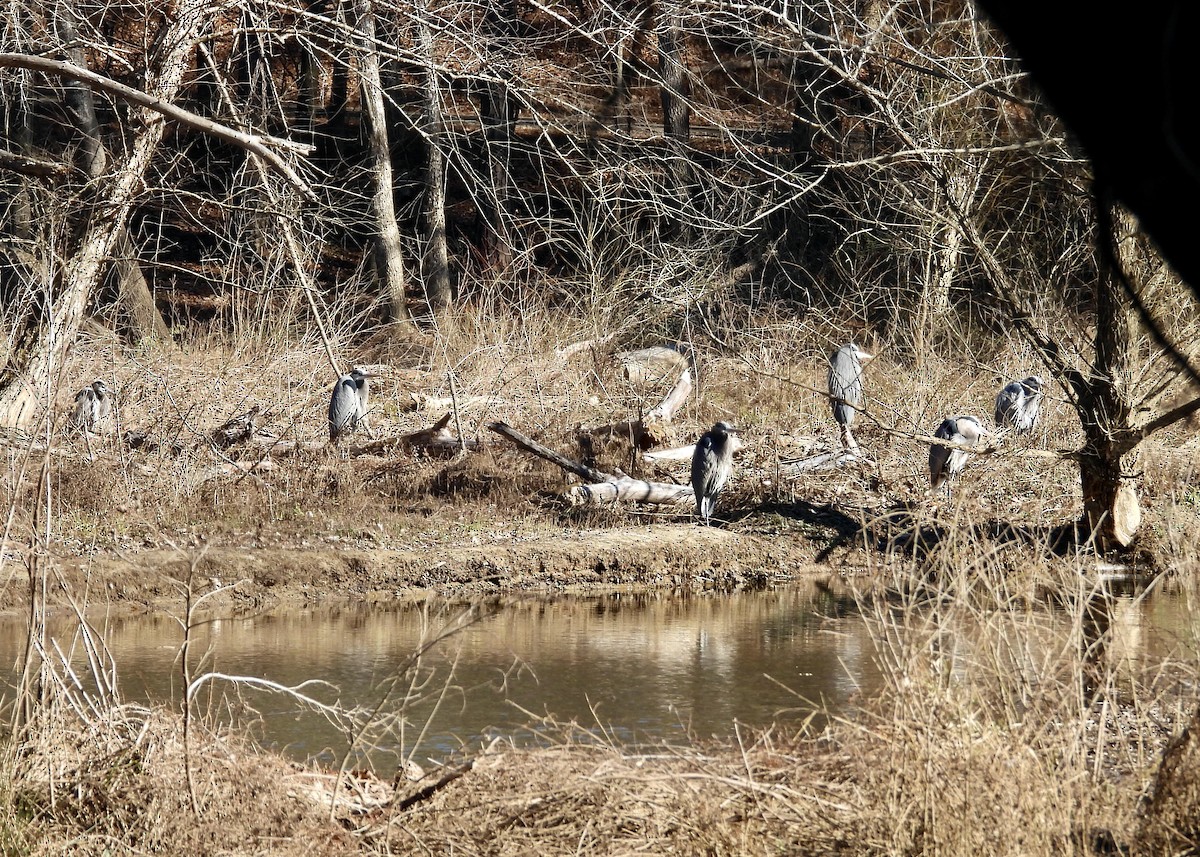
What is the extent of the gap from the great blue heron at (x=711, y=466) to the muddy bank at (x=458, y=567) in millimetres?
294

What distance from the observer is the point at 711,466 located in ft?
36.7

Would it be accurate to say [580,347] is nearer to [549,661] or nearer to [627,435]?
[627,435]

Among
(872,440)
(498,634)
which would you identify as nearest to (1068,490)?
(872,440)

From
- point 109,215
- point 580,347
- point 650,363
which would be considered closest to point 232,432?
point 109,215

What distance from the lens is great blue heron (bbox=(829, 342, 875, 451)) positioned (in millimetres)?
12781

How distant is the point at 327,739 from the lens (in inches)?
235

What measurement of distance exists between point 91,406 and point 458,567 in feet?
14.0

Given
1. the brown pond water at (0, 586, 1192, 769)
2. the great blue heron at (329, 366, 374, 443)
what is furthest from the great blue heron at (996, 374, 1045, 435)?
the great blue heron at (329, 366, 374, 443)

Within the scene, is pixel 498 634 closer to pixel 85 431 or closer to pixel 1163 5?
pixel 85 431

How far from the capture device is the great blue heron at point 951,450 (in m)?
10.9

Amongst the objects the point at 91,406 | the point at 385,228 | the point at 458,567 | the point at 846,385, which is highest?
the point at 385,228

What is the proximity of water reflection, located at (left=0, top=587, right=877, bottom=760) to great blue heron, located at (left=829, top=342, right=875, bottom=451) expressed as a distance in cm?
296

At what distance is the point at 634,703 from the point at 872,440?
706cm

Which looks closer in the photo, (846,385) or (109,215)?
(109,215)
